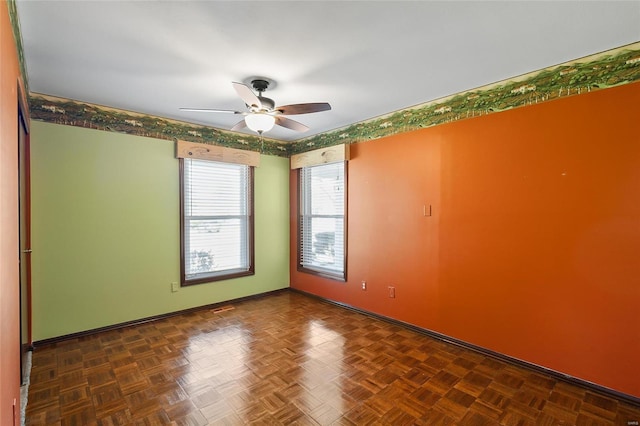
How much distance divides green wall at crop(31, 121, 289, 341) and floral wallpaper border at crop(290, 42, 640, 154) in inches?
108

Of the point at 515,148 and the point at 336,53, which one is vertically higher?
the point at 336,53

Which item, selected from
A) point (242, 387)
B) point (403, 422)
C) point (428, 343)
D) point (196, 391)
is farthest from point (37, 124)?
point (428, 343)

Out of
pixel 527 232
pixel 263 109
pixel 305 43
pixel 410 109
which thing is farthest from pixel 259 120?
pixel 527 232

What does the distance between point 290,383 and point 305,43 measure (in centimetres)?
251

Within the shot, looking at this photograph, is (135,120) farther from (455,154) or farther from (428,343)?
(428,343)

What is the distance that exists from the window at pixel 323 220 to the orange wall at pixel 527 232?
70cm

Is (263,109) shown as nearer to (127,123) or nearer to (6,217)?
(6,217)

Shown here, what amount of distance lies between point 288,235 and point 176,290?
6.18 ft

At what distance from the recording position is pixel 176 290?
3.85m

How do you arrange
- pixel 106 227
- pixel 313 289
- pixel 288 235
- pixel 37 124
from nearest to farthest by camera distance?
1. pixel 37 124
2. pixel 106 227
3. pixel 313 289
4. pixel 288 235

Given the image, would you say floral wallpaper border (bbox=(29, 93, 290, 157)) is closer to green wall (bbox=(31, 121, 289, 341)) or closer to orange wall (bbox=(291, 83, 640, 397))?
green wall (bbox=(31, 121, 289, 341))

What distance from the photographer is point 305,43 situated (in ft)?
6.72

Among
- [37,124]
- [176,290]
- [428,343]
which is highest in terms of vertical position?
[37,124]

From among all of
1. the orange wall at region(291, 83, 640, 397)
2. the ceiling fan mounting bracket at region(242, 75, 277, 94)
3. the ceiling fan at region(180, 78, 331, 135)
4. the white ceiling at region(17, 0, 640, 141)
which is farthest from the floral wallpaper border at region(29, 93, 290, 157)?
the orange wall at region(291, 83, 640, 397)
